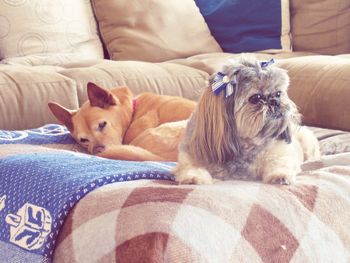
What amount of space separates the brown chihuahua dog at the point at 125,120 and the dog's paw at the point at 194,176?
49cm

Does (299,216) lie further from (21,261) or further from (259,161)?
(21,261)

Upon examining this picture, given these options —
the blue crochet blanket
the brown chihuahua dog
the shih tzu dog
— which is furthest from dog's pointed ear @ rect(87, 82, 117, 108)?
the shih tzu dog

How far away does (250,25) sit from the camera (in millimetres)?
3422

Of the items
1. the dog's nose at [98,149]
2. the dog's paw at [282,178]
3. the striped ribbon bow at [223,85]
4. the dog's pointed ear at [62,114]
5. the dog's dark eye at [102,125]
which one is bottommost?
the dog's nose at [98,149]

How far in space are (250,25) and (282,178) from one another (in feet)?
7.28

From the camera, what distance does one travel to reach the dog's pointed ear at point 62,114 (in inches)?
83.0

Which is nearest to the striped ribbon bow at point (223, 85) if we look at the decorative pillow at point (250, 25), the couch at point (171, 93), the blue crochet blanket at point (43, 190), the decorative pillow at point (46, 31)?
the couch at point (171, 93)

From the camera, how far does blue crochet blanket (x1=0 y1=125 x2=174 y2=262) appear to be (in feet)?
3.95

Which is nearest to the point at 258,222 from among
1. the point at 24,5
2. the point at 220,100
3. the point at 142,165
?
the point at 220,100

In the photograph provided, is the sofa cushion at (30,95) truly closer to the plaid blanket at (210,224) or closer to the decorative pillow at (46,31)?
the decorative pillow at (46,31)

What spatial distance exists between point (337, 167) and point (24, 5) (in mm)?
2018

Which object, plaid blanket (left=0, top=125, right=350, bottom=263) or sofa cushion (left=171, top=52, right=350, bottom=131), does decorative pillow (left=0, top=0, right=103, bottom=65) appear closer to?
sofa cushion (left=171, top=52, right=350, bottom=131)

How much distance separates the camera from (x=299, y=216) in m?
1.20

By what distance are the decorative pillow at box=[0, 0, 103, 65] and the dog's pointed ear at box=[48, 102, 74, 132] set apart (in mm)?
789
